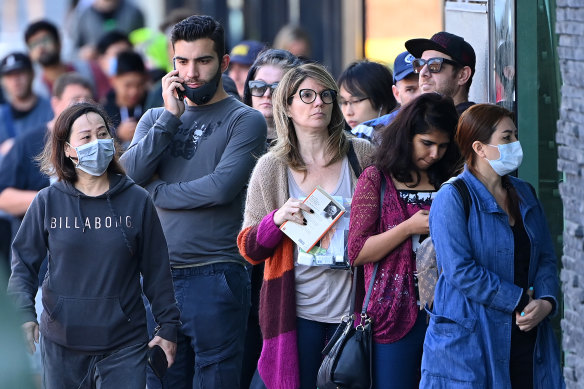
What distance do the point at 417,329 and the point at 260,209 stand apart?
3.24 feet

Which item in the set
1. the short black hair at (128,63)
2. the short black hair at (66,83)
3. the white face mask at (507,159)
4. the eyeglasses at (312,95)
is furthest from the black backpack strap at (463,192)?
the short black hair at (128,63)

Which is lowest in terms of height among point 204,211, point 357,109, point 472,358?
point 472,358

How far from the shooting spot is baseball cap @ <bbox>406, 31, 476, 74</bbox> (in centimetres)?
671

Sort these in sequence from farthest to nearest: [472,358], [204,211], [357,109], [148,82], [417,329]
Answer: [148,82]
[357,109]
[204,211]
[417,329]
[472,358]

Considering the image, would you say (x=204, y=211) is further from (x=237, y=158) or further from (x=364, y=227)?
(x=364, y=227)

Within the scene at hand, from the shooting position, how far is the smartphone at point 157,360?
5.75 metres

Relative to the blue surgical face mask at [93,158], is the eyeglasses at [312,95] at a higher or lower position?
higher

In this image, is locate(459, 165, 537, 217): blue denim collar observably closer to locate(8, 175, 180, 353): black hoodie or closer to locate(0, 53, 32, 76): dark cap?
locate(8, 175, 180, 353): black hoodie

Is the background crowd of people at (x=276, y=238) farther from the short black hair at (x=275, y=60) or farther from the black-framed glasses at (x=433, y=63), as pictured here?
the short black hair at (x=275, y=60)

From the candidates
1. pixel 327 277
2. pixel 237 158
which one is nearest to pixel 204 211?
pixel 237 158

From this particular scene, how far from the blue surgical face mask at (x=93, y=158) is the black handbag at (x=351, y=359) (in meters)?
1.30

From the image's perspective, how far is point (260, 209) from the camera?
5988mm

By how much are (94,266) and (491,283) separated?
1805mm

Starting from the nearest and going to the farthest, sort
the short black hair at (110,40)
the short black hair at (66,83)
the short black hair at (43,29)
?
the short black hair at (66,83) → the short black hair at (43,29) → the short black hair at (110,40)
